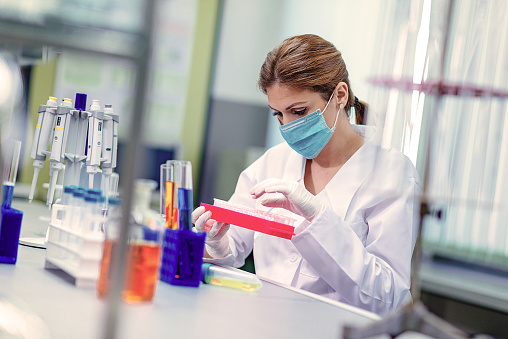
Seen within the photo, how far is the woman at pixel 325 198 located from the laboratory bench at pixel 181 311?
277 millimetres

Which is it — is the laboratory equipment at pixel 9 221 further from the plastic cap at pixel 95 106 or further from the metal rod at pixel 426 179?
the metal rod at pixel 426 179

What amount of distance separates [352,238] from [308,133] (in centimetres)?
44

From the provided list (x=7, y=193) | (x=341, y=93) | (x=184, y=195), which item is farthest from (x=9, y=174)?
(x=341, y=93)

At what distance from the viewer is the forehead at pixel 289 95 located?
185 cm

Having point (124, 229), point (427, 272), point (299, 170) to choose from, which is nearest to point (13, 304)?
point (124, 229)

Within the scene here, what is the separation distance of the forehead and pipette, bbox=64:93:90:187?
2.02 feet

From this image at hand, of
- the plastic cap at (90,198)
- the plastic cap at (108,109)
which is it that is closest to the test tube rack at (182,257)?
the plastic cap at (90,198)

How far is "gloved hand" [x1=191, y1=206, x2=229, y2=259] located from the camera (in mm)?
1533

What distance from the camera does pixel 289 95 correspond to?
1848mm

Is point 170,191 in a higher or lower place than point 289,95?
lower

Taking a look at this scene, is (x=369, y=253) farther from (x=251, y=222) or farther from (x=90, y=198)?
(x=90, y=198)

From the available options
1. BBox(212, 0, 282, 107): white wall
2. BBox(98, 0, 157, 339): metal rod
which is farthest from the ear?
BBox(212, 0, 282, 107): white wall

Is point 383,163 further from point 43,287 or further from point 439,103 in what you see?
point 43,287

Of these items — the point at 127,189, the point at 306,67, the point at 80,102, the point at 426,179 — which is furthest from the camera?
the point at 306,67
